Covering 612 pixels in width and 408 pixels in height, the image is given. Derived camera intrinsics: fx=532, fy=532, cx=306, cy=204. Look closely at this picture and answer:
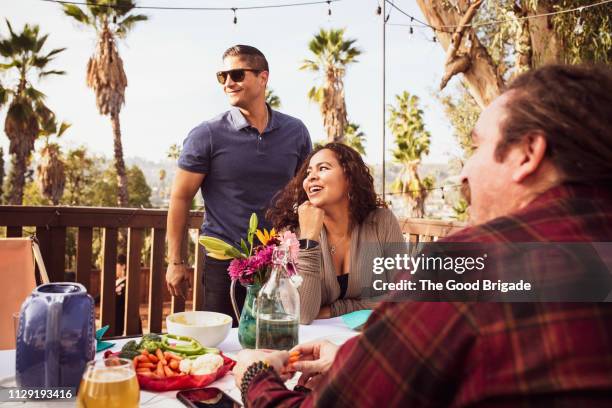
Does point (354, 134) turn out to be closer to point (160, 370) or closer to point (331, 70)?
point (331, 70)

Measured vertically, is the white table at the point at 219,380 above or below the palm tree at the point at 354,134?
below

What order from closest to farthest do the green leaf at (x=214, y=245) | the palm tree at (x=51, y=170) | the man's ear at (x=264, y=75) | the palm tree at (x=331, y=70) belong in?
the green leaf at (x=214, y=245) → the man's ear at (x=264, y=75) → the palm tree at (x=51, y=170) → the palm tree at (x=331, y=70)

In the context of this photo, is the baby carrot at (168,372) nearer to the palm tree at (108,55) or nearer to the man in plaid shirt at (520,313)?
the man in plaid shirt at (520,313)

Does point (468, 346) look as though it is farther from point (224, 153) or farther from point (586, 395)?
point (224, 153)

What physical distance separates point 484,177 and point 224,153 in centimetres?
191

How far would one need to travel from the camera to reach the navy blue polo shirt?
253 centimetres

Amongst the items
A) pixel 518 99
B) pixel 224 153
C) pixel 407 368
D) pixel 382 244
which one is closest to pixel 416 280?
pixel 407 368

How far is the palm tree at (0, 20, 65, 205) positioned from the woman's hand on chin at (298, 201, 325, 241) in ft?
50.5

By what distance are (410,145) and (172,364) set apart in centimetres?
2168

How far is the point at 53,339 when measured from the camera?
92 centimetres

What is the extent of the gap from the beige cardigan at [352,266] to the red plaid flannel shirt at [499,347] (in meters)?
1.10

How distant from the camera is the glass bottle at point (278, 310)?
1234mm

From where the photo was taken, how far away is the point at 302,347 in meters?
1.08

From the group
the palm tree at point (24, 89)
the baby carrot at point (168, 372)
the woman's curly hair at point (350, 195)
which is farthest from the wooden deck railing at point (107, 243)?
the palm tree at point (24, 89)
